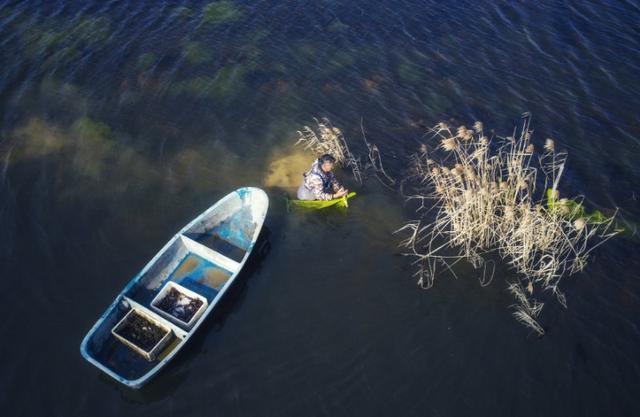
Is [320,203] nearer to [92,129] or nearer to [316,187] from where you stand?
[316,187]

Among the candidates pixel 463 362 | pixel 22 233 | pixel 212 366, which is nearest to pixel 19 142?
pixel 22 233

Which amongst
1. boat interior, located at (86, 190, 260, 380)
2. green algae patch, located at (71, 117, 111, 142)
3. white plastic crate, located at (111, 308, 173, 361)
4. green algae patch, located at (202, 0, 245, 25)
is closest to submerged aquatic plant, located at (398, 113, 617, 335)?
boat interior, located at (86, 190, 260, 380)

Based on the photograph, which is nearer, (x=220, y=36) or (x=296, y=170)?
(x=296, y=170)

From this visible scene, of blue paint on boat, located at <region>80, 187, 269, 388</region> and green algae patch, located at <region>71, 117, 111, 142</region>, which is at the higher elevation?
green algae patch, located at <region>71, 117, 111, 142</region>

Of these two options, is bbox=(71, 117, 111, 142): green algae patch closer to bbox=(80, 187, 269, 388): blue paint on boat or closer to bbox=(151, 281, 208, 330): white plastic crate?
bbox=(80, 187, 269, 388): blue paint on boat

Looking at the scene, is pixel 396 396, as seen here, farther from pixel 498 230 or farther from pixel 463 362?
pixel 498 230
